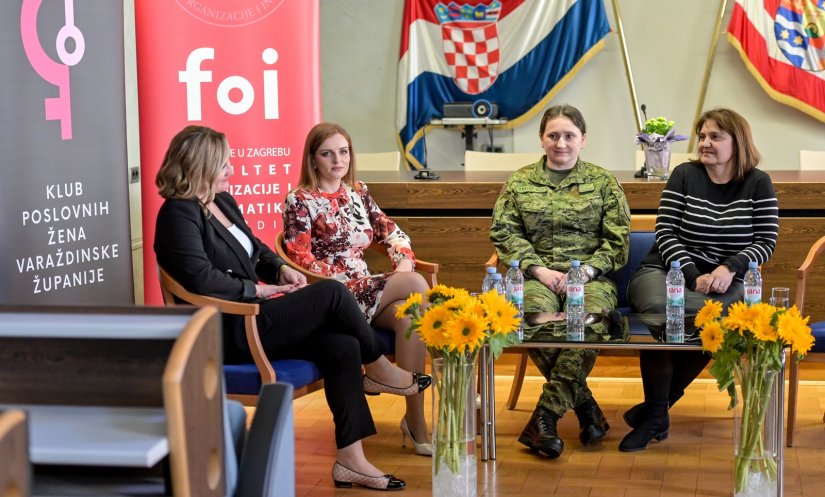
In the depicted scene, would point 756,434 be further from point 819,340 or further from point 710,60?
point 710,60

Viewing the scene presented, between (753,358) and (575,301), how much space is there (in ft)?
2.44

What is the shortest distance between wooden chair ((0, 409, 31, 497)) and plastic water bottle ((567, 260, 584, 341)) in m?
2.27

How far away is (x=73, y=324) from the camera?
1.63 m

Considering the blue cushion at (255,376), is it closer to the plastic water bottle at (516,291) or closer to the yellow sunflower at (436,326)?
the yellow sunflower at (436,326)

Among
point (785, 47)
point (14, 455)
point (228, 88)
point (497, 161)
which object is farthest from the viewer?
point (785, 47)

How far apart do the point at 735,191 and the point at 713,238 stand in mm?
183

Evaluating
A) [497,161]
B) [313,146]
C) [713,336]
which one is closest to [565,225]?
[313,146]

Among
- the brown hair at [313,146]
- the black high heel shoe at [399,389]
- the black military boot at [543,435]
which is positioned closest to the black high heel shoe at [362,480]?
the black high heel shoe at [399,389]

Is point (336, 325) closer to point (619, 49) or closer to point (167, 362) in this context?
point (167, 362)

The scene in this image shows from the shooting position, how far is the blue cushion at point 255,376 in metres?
3.17

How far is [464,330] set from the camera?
2.89m

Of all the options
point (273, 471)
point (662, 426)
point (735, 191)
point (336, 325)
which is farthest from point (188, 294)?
point (735, 191)

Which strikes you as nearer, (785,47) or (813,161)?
(813,161)

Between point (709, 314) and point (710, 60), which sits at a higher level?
point (710, 60)
